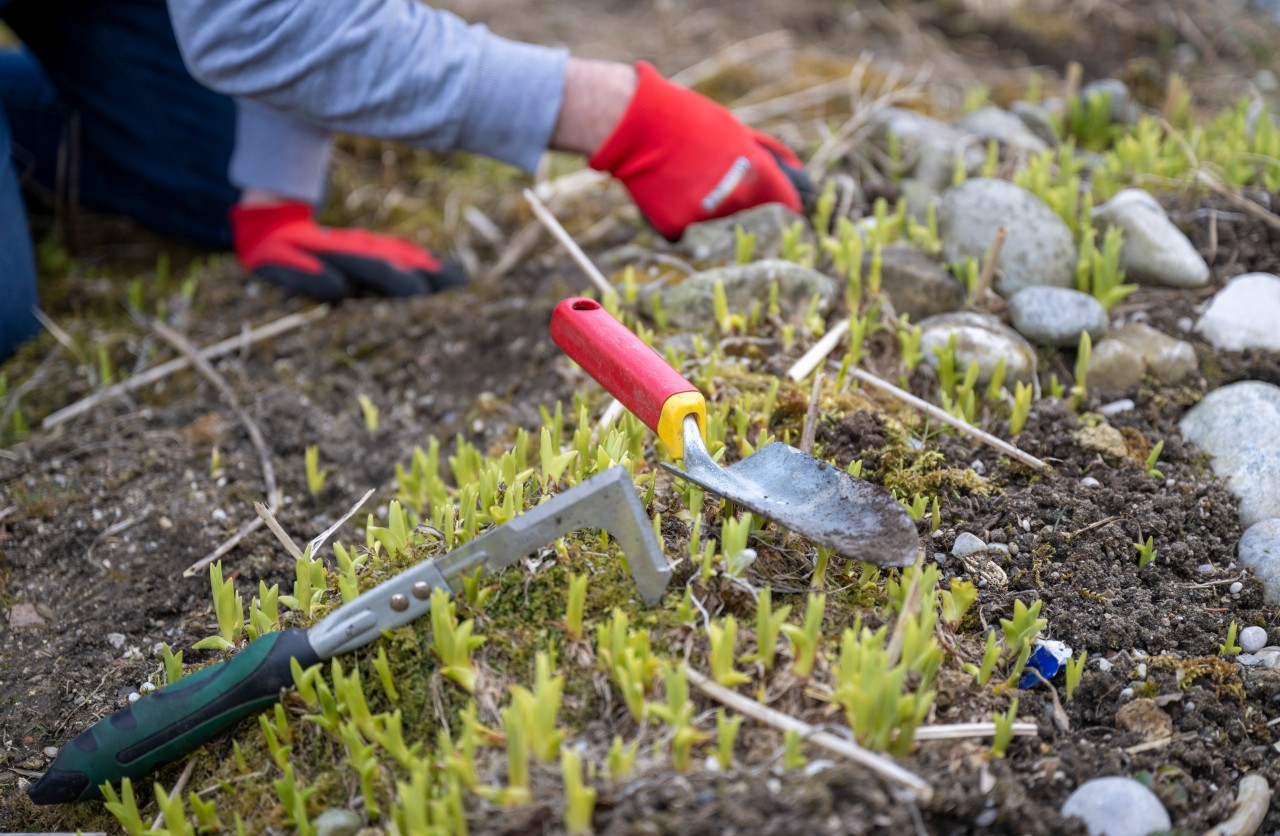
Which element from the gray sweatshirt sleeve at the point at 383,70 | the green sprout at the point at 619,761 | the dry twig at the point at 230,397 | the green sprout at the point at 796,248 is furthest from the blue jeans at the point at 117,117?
the green sprout at the point at 619,761

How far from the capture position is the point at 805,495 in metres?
1.70

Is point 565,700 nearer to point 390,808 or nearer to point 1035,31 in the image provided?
point 390,808

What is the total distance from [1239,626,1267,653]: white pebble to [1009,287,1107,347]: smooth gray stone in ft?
2.66

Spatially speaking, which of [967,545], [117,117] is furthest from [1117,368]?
[117,117]

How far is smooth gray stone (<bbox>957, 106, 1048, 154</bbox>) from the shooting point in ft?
10.3

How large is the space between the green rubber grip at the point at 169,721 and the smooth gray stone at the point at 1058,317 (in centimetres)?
169

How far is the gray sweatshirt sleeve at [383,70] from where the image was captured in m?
2.39

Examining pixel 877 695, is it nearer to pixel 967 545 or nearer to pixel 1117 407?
pixel 967 545

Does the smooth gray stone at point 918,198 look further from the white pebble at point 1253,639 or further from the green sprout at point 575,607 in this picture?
the green sprout at point 575,607

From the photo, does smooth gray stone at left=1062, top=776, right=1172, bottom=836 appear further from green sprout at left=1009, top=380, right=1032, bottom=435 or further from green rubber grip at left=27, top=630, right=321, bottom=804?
green rubber grip at left=27, top=630, right=321, bottom=804

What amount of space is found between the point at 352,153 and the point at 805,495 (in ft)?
9.87

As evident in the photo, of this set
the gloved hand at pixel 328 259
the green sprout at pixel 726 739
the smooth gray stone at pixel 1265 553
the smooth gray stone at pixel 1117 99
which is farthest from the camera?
the smooth gray stone at pixel 1117 99

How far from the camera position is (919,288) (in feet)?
8.05

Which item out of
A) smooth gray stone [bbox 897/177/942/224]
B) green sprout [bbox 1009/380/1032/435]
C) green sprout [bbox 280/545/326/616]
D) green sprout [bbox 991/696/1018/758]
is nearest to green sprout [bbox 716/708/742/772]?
green sprout [bbox 991/696/1018/758]
